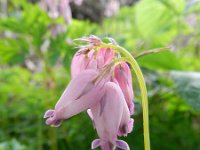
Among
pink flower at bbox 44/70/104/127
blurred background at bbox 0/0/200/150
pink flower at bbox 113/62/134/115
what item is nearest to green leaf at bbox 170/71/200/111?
blurred background at bbox 0/0/200/150

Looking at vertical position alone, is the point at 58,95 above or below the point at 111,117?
below

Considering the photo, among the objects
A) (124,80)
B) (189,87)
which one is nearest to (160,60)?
(189,87)

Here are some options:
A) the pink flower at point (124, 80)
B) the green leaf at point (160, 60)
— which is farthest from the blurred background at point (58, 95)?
the pink flower at point (124, 80)

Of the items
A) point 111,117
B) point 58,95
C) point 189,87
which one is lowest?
point 58,95

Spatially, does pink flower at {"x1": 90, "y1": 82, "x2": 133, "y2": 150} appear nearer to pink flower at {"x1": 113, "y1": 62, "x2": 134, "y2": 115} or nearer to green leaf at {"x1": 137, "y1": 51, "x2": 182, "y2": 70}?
pink flower at {"x1": 113, "y1": 62, "x2": 134, "y2": 115}

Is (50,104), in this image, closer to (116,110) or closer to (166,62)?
(166,62)

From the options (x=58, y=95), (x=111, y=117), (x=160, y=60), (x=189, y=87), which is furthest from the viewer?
(x=58, y=95)

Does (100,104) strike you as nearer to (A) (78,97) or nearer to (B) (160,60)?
(A) (78,97)

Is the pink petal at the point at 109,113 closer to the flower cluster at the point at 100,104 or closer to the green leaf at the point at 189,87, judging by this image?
the flower cluster at the point at 100,104
